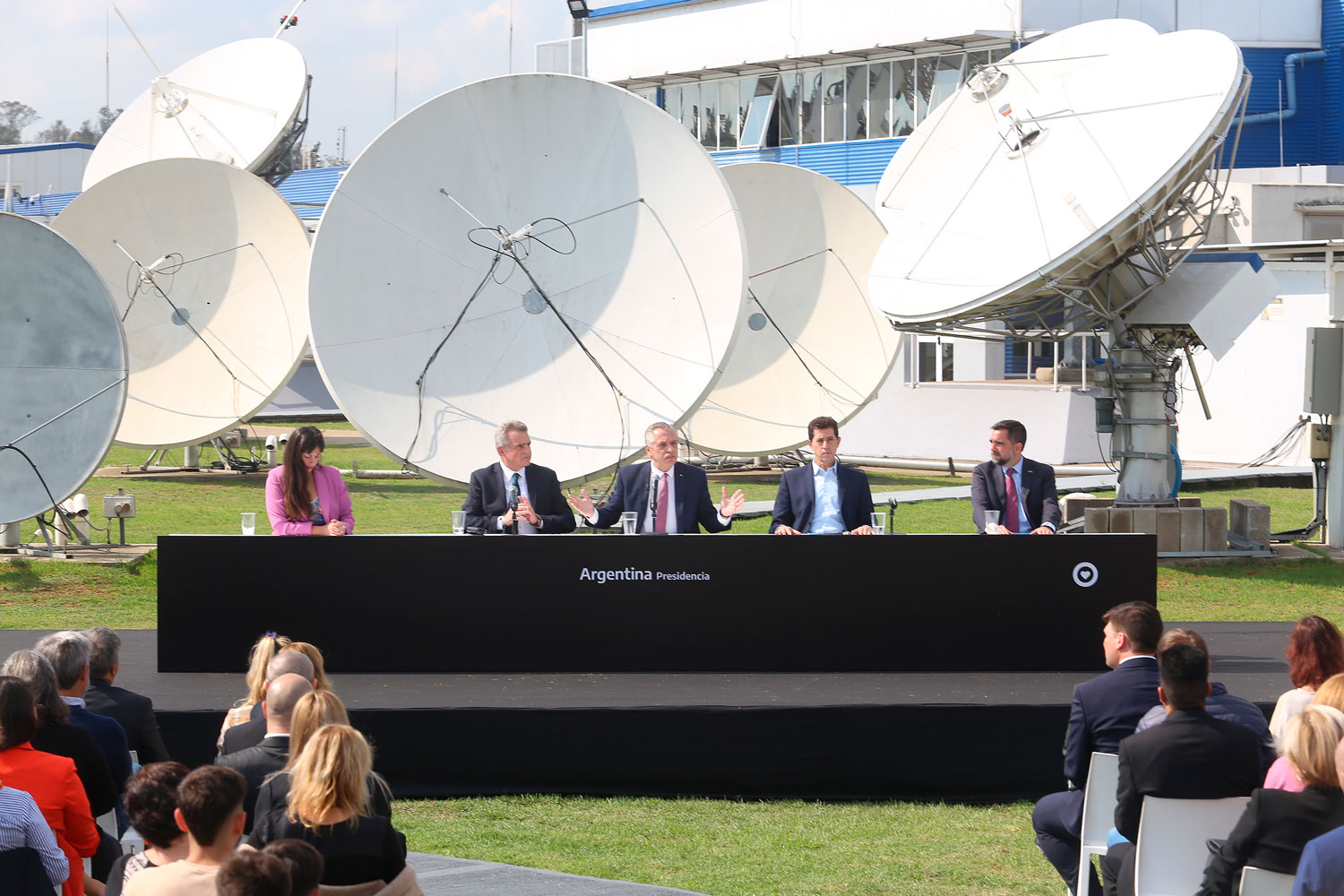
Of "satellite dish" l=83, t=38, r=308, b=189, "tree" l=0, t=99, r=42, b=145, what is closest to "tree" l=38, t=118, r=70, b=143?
"tree" l=0, t=99, r=42, b=145

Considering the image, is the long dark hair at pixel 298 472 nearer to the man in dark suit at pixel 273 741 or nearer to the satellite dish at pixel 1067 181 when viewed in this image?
the man in dark suit at pixel 273 741

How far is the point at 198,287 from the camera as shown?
23375 millimetres

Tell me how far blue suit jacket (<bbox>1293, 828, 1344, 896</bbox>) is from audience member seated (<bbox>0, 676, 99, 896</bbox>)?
3.60m

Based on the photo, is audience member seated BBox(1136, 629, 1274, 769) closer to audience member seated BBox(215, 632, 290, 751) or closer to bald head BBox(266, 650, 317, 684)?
bald head BBox(266, 650, 317, 684)

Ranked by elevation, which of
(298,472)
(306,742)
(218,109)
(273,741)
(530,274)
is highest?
(218,109)

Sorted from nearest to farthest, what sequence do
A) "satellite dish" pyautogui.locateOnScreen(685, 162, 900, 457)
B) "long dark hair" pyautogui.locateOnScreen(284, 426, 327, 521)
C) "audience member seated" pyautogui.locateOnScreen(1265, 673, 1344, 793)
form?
1. "audience member seated" pyautogui.locateOnScreen(1265, 673, 1344, 793)
2. "long dark hair" pyautogui.locateOnScreen(284, 426, 327, 521)
3. "satellite dish" pyautogui.locateOnScreen(685, 162, 900, 457)

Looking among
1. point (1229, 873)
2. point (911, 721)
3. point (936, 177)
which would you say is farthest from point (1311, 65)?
point (1229, 873)

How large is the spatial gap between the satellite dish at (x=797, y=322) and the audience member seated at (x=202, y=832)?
19437 mm

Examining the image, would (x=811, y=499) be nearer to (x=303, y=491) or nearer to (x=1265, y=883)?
(x=303, y=491)

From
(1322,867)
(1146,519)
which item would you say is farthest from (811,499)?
(1146,519)

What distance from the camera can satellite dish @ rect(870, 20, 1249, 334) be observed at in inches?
525

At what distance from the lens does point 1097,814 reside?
5.35 m

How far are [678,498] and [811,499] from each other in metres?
0.88

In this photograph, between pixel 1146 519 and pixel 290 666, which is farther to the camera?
pixel 1146 519
